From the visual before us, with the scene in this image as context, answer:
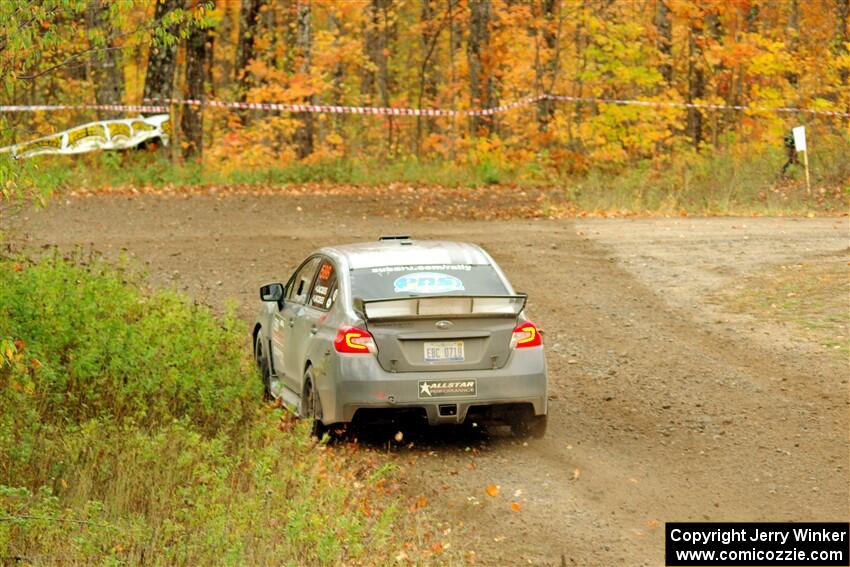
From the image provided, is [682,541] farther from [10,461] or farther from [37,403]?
[37,403]

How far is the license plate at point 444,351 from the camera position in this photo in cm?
1094

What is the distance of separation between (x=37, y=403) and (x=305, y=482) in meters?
3.56

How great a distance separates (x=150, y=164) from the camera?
30.7 m

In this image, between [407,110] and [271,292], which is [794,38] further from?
[271,292]

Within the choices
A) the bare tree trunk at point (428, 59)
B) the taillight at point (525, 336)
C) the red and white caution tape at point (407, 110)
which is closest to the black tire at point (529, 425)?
the taillight at point (525, 336)

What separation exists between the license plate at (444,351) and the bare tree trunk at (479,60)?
26.5m

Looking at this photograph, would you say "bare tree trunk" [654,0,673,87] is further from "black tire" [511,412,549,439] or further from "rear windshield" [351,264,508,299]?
"black tire" [511,412,549,439]

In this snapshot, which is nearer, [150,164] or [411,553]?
[411,553]

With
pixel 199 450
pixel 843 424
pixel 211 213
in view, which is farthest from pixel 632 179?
pixel 199 450

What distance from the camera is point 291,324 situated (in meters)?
12.6

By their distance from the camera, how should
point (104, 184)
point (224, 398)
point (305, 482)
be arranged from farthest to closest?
point (104, 184)
point (224, 398)
point (305, 482)

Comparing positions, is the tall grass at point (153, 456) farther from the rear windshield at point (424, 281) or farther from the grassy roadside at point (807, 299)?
the grassy roadside at point (807, 299)

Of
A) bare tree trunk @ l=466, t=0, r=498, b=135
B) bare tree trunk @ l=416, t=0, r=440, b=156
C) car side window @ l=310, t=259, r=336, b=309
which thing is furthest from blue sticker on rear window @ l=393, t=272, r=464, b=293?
bare tree trunk @ l=416, t=0, r=440, b=156

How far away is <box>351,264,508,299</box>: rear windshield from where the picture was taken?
11.4 m
